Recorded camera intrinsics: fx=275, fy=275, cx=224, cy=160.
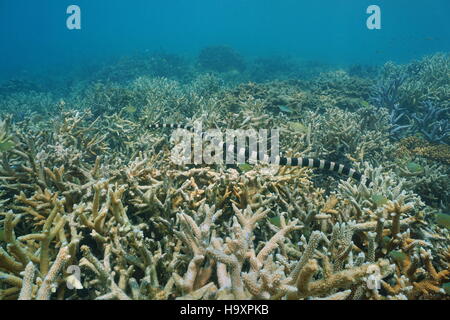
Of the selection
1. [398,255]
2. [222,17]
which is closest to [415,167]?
[398,255]

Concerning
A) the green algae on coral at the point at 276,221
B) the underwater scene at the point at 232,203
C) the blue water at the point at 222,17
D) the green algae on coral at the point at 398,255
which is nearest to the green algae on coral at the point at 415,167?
the underwater scene at the point at 232,203

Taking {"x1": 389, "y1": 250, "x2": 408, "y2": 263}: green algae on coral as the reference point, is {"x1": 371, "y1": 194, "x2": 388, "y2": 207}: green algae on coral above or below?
above

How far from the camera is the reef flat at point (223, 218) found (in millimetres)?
1910

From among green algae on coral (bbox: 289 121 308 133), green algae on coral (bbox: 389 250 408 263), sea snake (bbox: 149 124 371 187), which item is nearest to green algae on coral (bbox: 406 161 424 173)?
sea snake (bbox: 149 124 371 187)

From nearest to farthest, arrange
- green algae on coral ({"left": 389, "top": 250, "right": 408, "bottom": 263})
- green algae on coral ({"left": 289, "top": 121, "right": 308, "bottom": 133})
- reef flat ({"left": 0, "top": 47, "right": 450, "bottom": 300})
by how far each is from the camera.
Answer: reef flat ({"left": 0, "top": 47, "right": 450, "bottom": 300})
green algae on coral ({"left": 389, "top": 250, "right": 408, "bottom": 263})
green algae on coral ({"left": 289, "top": 121, "right": 308, "bottom": 133})

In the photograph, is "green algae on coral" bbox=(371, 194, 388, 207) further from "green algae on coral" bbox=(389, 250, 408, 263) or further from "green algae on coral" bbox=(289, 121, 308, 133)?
"green algae on coral" bbox=(289, 121, 308, 133)

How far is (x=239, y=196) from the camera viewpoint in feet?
10.3

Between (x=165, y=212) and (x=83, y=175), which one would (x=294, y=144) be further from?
(x=83, y=175)

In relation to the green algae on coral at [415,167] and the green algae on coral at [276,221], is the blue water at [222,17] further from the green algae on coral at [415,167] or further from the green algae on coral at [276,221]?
the green algae on coral at [276,221]

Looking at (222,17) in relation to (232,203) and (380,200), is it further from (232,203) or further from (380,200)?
(380,200)

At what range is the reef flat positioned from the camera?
191 cm

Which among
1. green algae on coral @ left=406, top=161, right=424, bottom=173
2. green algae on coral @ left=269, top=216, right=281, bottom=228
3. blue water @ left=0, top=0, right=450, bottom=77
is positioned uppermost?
blue water @ left=0, top=0, right=450, bottom=77
